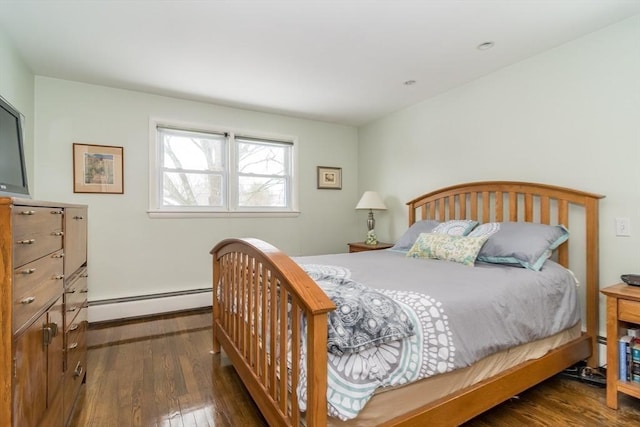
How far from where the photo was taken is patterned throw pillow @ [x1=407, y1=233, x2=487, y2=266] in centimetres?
231

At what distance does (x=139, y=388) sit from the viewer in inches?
78.1

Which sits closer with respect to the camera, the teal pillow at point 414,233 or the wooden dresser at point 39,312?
the wooden dresser at point 39,312

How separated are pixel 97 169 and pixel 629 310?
167 inches

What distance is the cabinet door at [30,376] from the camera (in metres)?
0.99

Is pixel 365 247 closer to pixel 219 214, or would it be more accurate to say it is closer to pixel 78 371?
pixel 219 214

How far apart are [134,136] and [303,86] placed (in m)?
1.82

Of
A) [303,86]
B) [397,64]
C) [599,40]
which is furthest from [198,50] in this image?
[599,40]

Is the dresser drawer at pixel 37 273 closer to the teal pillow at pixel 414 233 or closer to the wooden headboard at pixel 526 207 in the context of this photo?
the teal pillow at pixel 414 233

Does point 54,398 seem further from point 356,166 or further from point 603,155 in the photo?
point 356,166

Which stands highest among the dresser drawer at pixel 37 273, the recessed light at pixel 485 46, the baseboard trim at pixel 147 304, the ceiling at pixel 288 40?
the ceiling at pixel 288 40

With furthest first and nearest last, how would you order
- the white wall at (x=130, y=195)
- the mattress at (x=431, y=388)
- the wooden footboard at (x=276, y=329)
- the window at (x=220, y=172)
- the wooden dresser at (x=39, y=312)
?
the window at (x=220, y=172)
the white wall at (x=130, y=195)
the mattress at (x=431, y=388)
the wooden footboard at (x=276, y=329)
the wooden dresser at (x=39, y=312)

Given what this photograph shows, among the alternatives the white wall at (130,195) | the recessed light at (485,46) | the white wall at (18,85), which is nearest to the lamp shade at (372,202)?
the white wall at (130,195)

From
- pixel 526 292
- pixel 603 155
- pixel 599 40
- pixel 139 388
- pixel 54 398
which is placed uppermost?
pixel 599 40

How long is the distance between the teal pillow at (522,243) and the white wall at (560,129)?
0.35 meters
